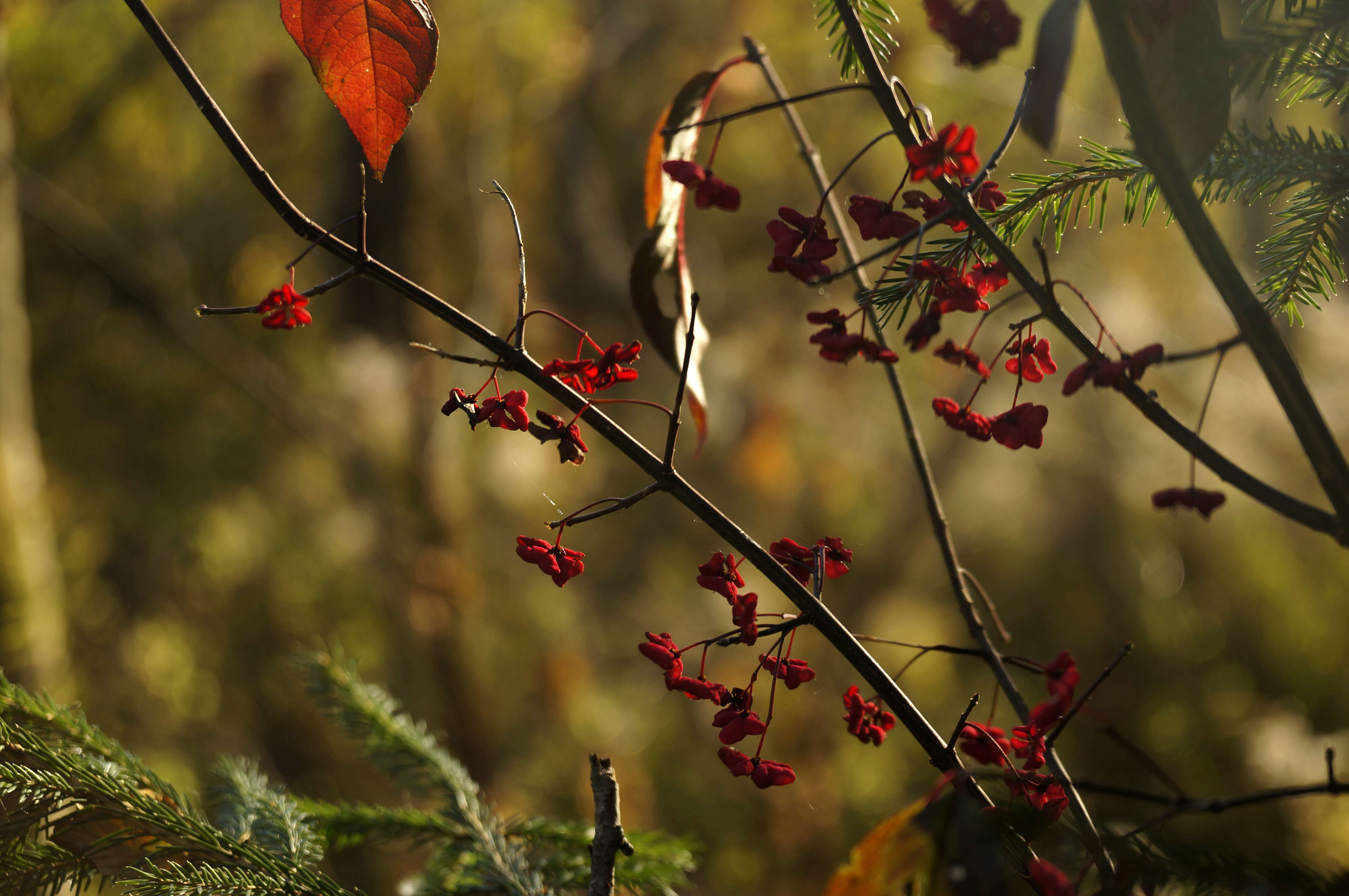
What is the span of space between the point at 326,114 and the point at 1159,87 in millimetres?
1437

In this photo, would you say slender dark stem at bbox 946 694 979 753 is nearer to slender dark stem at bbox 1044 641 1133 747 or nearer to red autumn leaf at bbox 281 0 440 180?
slender dark stem at bbox 1044 641 1133 747

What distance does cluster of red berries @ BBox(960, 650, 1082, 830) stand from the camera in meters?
0.21

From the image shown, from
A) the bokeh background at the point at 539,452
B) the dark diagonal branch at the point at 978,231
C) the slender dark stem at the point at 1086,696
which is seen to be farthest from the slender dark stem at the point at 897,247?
the bokeh background at the point at 539,452

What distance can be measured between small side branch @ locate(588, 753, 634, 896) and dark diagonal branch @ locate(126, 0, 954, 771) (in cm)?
7

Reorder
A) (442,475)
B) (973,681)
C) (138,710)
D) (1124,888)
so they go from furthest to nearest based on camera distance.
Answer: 1. (973,681)
2. (138,710)
3. (442,475)
4. (1124,888)

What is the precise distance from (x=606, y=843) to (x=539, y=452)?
1.31m

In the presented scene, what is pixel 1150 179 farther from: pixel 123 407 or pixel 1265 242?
pixel 123 407

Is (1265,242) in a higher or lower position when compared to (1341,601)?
lower

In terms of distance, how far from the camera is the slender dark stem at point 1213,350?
0.53ft

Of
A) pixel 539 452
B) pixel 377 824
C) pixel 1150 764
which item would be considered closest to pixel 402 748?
pixel 377 824

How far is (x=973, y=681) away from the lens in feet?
6.24

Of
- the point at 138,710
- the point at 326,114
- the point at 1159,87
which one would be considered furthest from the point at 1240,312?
the point at 138,710

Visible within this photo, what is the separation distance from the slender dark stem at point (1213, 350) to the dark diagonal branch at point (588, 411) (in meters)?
0.10

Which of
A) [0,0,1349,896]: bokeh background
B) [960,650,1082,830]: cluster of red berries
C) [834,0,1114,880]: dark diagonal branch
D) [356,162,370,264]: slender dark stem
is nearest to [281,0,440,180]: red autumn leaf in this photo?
[356,162,370,264]: slender dark stem
